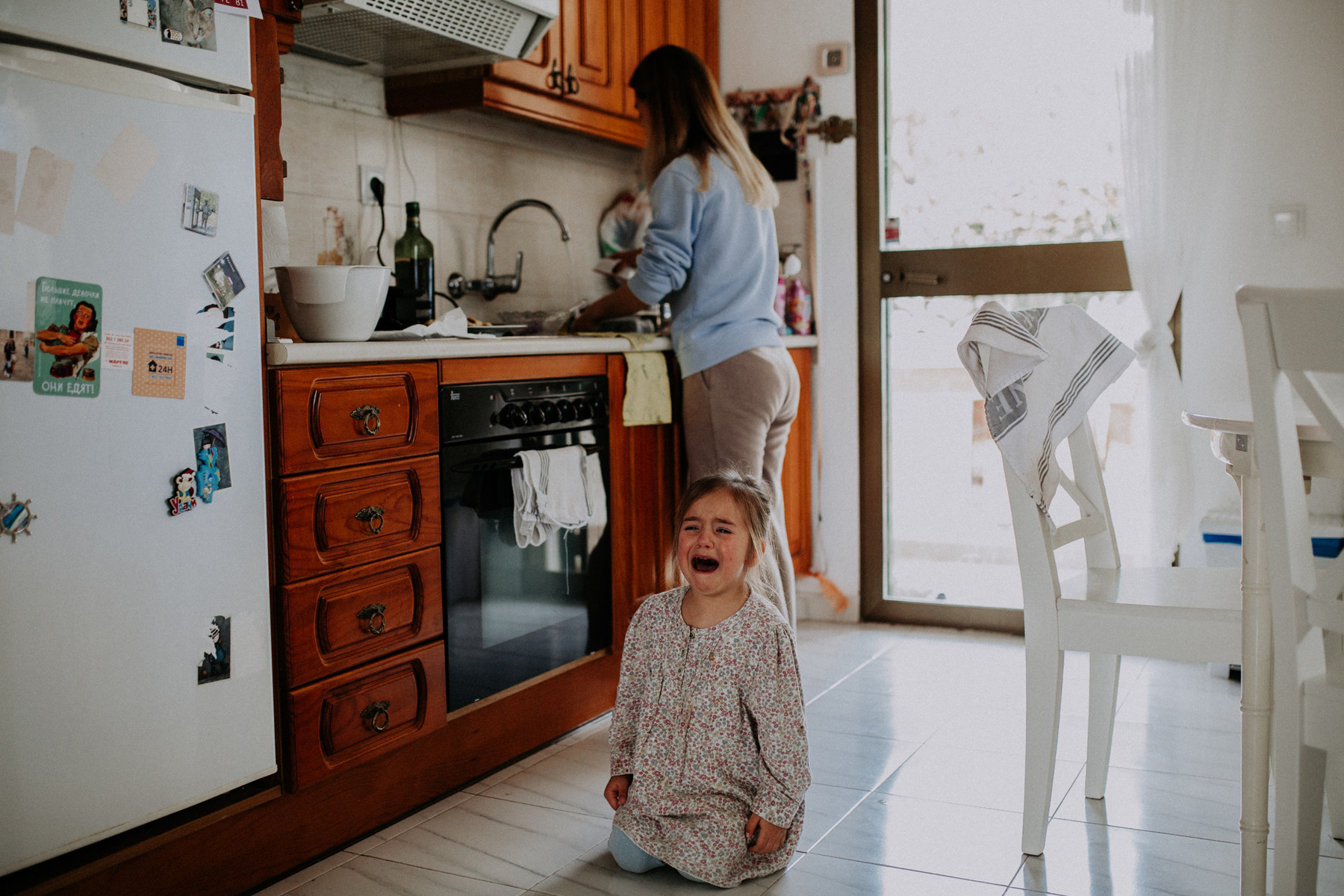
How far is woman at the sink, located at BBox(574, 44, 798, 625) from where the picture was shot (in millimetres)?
2652

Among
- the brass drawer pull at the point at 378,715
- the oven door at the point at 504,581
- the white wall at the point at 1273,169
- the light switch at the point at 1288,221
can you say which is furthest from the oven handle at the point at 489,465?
the light switch at the point at 1288,221

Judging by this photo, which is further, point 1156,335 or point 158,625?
point 1156,335

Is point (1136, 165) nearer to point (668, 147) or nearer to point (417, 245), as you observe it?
point (668, 147)

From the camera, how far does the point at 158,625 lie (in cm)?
164

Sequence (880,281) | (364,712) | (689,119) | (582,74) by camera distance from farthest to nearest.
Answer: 1. (880,281)
2. (582,74)
3. (689,119)
4. (364,712)

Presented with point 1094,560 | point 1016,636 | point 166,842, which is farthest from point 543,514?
point 1016,636

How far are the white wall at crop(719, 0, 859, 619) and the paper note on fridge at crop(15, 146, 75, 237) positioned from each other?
8.09 feet

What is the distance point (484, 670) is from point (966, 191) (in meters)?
2.14

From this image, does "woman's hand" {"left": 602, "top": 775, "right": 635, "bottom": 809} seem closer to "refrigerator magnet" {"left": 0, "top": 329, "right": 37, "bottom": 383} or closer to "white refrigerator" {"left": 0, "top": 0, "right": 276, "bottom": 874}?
"white refrigerator" {"left": 0, "top": 0, "right": 276, "bottom": 874}

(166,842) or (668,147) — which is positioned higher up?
(668,147)

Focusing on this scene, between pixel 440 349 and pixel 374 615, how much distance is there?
49 centimetres

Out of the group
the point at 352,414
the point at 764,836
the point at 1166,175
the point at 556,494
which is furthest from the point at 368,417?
the point at 1166,175

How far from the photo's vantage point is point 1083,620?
6.11 feet

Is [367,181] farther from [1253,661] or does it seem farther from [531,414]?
[1253,661]
